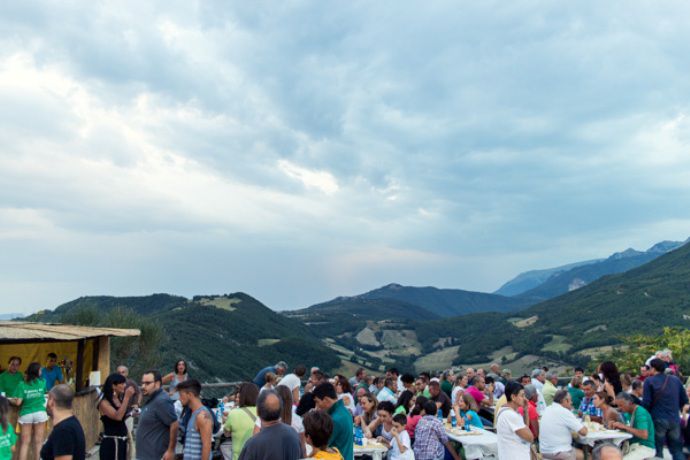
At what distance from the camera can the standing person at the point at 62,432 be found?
431 centimetres

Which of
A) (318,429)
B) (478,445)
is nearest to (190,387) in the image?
(318,429)

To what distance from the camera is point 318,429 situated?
4.41 metres

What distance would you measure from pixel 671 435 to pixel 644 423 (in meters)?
0.78

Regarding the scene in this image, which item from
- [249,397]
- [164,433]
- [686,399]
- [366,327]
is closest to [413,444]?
[249,397]

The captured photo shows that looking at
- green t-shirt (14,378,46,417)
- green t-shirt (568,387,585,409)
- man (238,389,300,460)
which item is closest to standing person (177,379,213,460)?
man (238,389,300,460)

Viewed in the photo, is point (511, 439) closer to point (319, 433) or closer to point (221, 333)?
point (319, 433)

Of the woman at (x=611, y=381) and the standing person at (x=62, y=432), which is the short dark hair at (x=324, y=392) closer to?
the standing person at (x=62, y=432)

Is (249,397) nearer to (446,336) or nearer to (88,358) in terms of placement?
(88,358)

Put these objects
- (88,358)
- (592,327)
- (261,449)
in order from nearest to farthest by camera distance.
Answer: (261,449), (88,358), (592,327)

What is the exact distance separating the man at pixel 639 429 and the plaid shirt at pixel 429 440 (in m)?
2.58

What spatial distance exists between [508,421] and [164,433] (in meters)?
3.64

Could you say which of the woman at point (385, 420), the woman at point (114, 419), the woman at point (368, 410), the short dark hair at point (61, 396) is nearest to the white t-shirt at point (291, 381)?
the woman at point (368, 410)

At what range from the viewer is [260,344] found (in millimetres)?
62562

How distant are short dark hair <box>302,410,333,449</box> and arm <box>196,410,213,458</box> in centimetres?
136
